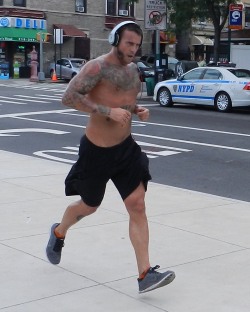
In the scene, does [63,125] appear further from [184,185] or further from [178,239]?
[178,239]

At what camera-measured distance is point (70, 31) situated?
47.6 metres

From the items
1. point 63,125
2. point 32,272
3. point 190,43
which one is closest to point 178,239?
point 32,272

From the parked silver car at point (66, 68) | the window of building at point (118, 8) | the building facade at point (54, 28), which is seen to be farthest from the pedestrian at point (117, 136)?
the window of building at point (118, 8)

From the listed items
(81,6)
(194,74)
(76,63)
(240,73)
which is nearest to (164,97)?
(194,74)

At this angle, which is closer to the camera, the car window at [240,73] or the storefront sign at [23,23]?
the car window at [240,73]

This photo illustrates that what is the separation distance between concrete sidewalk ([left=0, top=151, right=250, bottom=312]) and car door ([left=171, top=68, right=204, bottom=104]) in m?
14.2

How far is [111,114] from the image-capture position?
4.90 metres

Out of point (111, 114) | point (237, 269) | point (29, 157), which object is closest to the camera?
point (111, 114)

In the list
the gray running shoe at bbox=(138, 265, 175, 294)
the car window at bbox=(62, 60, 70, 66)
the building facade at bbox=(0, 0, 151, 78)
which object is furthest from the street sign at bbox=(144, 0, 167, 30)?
the gray running shoe at bbox=(138, 265, 175, 294)

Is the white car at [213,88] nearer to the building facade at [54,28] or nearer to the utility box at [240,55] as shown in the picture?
the utility box at [240,55]

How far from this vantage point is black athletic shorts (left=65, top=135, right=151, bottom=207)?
5164 millimetres

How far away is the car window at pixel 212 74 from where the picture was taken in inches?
881

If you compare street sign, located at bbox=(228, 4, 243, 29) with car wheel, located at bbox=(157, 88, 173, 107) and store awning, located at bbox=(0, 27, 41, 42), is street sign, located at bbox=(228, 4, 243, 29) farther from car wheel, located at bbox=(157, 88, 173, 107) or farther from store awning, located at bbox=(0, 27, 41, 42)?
store awning, located at bbox=(0, 27, 41, 42)

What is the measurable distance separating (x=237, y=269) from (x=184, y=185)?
13.8 ft
